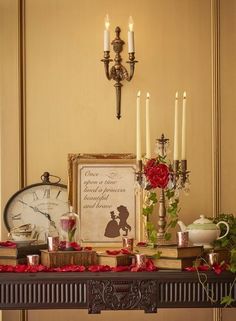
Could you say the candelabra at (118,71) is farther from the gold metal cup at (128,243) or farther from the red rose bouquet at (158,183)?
the gold metal cup at (128,243)

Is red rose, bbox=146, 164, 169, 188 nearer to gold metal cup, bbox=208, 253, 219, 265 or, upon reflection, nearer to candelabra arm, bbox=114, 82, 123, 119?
gold metal cup, bbox=208, 253, 219, 265

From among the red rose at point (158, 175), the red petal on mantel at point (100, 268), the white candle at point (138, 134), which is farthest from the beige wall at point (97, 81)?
the red petal on mantel at point (100, 268)

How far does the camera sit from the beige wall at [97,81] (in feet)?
12.0

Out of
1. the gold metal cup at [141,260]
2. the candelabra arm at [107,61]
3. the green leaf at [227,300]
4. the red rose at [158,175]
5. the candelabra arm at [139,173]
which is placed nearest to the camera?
the green leaf at [227,300]

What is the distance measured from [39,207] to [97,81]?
70cm

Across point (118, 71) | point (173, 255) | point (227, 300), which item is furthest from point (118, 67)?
point (227, 300)

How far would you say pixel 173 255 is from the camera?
2.98 m

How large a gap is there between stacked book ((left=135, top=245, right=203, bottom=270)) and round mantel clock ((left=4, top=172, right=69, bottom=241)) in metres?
0.68

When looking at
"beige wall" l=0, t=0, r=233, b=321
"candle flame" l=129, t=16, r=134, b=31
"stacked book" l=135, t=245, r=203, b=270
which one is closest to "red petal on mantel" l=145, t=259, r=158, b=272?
"stacked book" l=135, t=245, r=203, b=270

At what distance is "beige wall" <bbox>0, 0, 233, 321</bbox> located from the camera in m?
3.65

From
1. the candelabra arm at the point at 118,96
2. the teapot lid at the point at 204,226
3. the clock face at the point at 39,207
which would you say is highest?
the candelabra arm at the point at 118,96

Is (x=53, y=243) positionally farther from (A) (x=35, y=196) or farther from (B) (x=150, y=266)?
(A) (x=35, y=196)

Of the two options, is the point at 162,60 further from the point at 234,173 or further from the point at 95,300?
the point at 95,300

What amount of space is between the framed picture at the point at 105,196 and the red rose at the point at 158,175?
44cm
